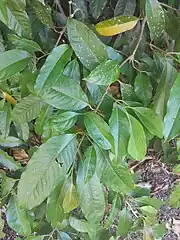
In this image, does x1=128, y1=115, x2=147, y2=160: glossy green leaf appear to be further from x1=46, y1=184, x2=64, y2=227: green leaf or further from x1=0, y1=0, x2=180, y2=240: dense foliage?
x1=46, y1=184, x2=64, y2=227: green leaf

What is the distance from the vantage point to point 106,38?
3.59 feet

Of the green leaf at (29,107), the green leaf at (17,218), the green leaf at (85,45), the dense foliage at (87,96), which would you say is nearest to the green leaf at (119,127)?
the dense foliage at (87,96)

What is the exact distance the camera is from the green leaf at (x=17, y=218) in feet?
3.71

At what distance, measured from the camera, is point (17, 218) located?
1.14 metres

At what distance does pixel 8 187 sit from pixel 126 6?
1.77 ft

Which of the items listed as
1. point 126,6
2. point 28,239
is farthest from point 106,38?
point 28,239

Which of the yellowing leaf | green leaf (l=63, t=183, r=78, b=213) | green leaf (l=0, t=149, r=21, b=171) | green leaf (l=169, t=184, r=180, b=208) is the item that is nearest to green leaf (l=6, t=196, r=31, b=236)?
green leaf (l=0, t=149, r=21, b=171)

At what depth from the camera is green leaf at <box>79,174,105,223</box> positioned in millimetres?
924

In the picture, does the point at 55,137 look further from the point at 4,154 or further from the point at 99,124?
the point at 4,154

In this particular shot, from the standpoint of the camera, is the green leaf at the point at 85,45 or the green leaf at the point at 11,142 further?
the green leaf at the point at 11,142

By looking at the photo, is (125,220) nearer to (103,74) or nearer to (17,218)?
(17,218)

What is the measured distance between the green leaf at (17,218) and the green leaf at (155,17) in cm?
56

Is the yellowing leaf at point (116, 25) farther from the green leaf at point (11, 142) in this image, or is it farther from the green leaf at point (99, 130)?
the green leaf at point (11, 142)

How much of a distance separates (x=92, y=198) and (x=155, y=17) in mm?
405
